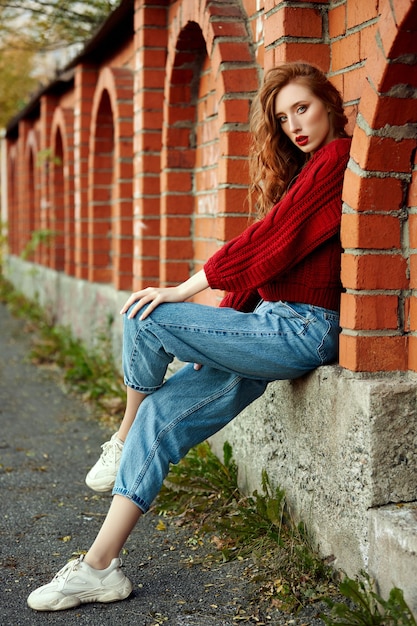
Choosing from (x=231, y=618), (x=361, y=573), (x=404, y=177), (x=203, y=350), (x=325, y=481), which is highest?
(x=404, y=177)

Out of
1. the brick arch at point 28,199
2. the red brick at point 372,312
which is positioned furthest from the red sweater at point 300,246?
the brick arch at point 28,199

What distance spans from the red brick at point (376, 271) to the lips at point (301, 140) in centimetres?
46

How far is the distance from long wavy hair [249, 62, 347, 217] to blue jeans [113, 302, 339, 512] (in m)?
0.46

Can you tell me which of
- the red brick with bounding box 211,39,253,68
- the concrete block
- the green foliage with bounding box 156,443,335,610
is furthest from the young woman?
the red brick with bounding box 211,39,253,68

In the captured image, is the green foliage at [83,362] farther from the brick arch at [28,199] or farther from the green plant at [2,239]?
the green plant at [2,239]

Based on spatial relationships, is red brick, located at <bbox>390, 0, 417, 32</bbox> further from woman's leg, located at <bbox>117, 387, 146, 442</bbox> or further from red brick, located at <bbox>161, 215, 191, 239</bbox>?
red brick, located at <bbox>161, 215, 191, 239</bbox>

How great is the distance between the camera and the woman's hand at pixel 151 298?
2.88 metres

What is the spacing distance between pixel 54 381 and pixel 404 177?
15.7 feet

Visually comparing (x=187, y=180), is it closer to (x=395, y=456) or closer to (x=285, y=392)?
(x=285, y=392)

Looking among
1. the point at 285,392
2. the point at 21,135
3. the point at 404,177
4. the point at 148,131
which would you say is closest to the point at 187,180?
the point at 148,131

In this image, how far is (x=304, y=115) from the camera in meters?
2.95

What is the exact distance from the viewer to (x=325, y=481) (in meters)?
2.97

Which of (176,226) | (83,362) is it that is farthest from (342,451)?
(83,362)

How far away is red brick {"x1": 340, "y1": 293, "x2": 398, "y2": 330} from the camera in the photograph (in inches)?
109
